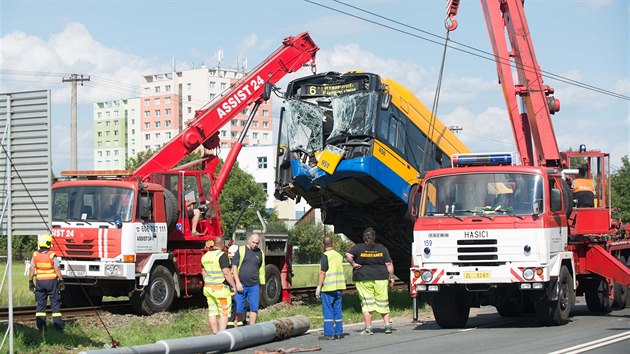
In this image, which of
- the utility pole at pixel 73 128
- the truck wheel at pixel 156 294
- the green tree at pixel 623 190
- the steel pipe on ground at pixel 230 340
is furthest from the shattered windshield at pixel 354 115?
the green tree at pixel 623 190

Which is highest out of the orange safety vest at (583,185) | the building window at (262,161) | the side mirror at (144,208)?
the building window at (262,161)

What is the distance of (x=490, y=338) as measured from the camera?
14773 millimetres

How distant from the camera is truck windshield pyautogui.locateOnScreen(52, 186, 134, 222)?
19500mm

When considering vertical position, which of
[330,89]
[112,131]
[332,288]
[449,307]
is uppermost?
[112,131]

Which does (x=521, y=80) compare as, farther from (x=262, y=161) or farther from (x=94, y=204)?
(x=262, y=161)

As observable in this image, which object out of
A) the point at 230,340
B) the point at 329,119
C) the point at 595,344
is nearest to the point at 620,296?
the point at 329,119

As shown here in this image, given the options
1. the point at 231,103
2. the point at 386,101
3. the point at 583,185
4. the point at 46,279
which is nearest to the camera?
the point at 46,279

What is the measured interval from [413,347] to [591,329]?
3.88 m

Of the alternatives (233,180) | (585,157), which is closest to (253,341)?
(585,157)

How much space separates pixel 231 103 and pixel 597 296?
389 inches

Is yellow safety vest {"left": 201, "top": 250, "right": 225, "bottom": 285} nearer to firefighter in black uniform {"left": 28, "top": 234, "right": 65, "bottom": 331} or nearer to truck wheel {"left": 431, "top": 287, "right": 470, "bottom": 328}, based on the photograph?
firefighter in black uniform {"left": 28, "top": 234, "right": 65, "bottom": 331}

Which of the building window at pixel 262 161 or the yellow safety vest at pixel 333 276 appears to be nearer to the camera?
the yellow safety vest at pixel 333 276

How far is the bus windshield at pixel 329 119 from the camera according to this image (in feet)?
62.5

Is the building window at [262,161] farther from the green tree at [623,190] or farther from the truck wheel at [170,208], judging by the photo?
the truck wheel at [170,208]
